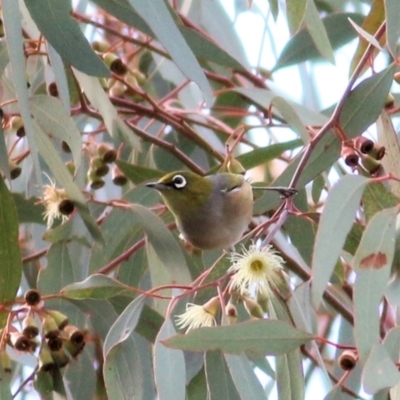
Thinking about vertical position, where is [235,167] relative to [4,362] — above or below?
above

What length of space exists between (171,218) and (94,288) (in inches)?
26.6

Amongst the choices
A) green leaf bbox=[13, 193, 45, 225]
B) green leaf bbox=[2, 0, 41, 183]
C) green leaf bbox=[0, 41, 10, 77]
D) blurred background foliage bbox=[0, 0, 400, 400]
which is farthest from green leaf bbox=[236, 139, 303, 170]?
green leaf bbox=[2, 0, 41, 183]

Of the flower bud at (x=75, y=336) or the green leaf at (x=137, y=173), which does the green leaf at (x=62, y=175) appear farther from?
→ the green leaf at (x=137, y=173)

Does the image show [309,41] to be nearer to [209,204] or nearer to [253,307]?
[209,204]

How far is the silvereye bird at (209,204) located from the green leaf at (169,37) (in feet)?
1.68

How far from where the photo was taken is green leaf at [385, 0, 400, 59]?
58.1 inches

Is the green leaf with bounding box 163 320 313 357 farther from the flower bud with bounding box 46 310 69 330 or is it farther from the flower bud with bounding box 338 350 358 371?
the flower bud with bounding box 46 310 69 330

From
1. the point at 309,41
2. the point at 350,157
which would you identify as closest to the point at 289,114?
the point at 350,157

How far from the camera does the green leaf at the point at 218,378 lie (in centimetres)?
152

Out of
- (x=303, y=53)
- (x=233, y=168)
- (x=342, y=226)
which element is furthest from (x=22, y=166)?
(x=342, y=226)

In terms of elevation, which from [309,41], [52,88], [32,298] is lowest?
[32,298]

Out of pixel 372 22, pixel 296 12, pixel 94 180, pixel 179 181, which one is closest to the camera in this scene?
pixel 296 12

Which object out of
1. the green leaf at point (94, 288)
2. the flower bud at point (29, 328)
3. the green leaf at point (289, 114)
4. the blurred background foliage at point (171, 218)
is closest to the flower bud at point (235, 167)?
the blurred background foliage at point (171, 218)

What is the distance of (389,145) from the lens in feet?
5.59
